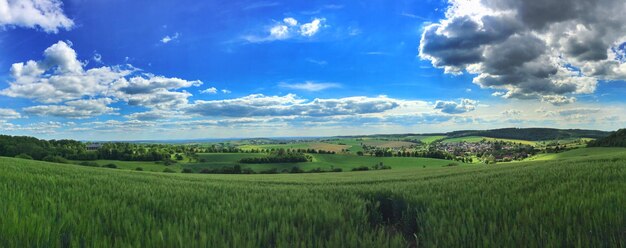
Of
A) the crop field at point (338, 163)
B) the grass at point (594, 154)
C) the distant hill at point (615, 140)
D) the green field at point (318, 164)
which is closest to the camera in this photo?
the grass at point (594, 154)

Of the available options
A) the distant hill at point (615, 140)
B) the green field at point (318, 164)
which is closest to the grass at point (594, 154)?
the distant hill at point (615, 140)

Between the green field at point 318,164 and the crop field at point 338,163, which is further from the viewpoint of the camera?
the crop field at point 338,163

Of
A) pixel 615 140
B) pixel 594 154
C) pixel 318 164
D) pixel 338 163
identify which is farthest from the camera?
pixel 338 163

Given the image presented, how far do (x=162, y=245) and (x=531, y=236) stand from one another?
8.70ft

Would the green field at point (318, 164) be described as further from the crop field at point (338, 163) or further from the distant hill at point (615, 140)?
the distant hill at point (615, 140)

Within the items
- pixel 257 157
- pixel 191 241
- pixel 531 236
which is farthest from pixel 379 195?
pixel 257 157

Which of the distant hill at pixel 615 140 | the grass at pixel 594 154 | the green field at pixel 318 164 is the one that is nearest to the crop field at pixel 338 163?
the green field at pixel 318 164

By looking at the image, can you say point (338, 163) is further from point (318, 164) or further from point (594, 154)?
point (594, 154)

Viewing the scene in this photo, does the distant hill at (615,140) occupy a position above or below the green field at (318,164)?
above

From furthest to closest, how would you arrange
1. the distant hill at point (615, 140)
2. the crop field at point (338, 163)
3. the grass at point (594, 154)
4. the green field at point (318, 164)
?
the crop field at point (338, 163) → the green field at point (318, 164) → the distant hill at point (615, 140) → the grass at point (594, 154)

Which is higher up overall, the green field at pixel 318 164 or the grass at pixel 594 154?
the grass at pixel 594 154

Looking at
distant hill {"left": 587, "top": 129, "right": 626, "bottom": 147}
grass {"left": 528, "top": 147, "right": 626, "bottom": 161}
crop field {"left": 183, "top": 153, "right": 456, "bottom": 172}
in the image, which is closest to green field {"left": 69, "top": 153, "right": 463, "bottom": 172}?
crop field {"left": 183, "top": 153, "right": 456, "bottom": 172}

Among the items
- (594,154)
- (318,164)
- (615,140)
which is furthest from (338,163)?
(615,140)

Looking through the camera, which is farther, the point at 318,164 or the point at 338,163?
the point at 338,163
